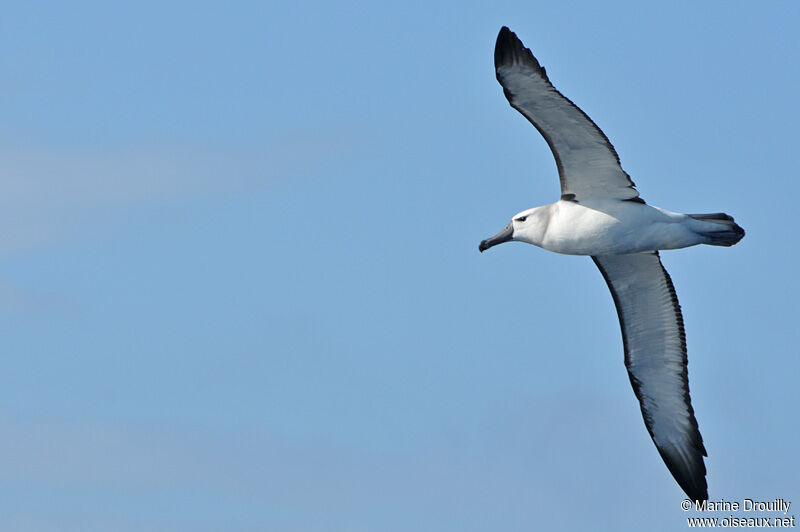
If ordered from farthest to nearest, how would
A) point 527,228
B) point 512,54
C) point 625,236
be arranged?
point 527,228 → point 625,236 → point 512,54

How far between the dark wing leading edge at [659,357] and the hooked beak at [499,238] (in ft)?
5.64

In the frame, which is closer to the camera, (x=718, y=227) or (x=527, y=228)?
(x=718, y=227)

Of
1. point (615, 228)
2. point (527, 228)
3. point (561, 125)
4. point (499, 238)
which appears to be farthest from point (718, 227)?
point (499, 238)

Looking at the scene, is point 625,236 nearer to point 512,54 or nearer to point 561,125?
point 561,125

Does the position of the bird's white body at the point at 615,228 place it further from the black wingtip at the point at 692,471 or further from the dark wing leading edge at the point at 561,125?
the black wingtip at the point at 692,471

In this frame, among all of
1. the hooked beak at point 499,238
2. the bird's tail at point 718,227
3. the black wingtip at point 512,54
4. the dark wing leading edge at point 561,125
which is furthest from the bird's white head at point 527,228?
the black wingtip at point 512,54

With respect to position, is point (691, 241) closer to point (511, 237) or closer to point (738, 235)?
point (738, 235)

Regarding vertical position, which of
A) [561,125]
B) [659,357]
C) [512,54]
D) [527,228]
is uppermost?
[512,54]

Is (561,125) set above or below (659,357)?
above

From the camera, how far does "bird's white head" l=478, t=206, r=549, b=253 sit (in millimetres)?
20547

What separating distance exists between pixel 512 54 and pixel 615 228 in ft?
9.97

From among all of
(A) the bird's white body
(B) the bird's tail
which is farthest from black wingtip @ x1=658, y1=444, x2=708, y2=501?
(B) the bird's tail

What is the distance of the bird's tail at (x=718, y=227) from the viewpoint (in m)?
19.5

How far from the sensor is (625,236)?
1977cm
